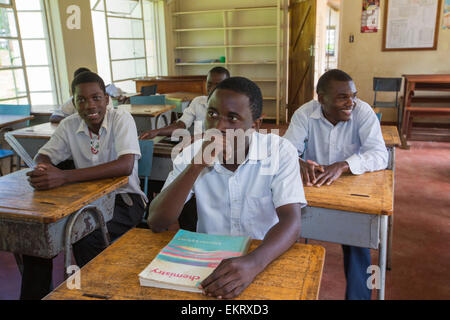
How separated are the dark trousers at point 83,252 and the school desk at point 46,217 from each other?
21cm

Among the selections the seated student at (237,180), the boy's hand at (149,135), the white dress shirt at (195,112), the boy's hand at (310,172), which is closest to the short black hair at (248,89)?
the seated student at (237,180)

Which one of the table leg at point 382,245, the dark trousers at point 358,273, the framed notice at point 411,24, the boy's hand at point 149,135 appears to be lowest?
the dark trousers at point 358,273

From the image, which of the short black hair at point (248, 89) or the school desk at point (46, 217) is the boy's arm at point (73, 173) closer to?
the school desk at point (46, 217)

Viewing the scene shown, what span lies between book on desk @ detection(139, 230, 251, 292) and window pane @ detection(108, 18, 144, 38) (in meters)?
5.99

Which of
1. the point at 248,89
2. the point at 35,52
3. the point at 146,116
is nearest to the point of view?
the point at 248,89

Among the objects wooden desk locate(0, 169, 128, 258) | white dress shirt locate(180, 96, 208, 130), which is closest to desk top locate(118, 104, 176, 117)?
white dress shirt locate(180, 96, 208, 130)

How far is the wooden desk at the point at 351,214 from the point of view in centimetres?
141

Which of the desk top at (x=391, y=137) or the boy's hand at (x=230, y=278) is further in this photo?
the desk top at (x=391, y=137)

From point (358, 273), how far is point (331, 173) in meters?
0.45

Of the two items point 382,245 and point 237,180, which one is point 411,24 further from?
point 237,180

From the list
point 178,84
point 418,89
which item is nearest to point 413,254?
point 418,89

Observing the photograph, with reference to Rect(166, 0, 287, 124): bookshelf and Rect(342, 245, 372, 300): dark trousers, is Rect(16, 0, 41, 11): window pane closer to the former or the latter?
Rect(166, 0, 287, 124): bookshelf

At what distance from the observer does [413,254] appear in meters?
2.46

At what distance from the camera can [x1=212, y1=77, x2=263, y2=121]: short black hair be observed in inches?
46.8
